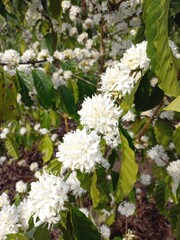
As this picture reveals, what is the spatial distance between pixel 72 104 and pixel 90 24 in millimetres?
773

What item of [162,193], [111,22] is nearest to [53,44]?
[111,22]

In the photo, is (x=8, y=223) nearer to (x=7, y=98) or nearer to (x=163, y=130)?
(x=7, y=98)

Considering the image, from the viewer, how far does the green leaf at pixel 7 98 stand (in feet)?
4.64

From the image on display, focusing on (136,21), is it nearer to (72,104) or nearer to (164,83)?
(72,104)

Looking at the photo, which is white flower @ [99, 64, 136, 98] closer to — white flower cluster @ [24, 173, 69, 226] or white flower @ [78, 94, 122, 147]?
white flower @ [78, 94, 122, 147]

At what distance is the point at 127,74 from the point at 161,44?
22 cm

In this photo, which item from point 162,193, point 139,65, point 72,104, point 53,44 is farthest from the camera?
point 53,44

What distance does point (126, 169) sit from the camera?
853 millimetres

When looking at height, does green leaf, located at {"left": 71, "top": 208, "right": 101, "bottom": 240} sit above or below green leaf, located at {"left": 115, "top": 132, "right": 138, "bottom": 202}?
below

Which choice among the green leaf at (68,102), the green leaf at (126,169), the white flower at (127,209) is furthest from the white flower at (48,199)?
the white flower at (127,209)

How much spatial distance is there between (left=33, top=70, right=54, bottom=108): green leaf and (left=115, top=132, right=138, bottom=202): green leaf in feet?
2.81

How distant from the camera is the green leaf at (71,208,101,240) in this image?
31.9 inches

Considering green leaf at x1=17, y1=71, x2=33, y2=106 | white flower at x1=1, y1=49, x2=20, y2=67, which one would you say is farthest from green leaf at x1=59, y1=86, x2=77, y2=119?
white flower at x1=1, y1=49, x2=20, y2=67

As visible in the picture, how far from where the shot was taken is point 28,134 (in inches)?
117
